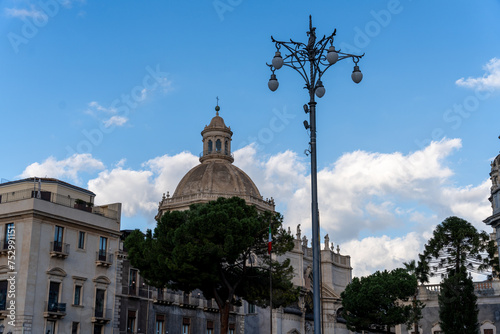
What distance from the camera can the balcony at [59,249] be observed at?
1462 inches

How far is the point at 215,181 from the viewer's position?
233 feet

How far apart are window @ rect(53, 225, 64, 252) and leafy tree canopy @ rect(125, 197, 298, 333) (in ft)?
14.3

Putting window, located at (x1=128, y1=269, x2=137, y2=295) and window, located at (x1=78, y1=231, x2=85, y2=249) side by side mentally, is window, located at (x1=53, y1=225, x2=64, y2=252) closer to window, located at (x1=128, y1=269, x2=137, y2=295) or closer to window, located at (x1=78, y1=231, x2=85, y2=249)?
window, located at (x1=78, y1=231, x2=85, y2=249)

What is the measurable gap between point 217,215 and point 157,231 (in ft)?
17.1

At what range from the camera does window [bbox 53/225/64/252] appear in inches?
1483

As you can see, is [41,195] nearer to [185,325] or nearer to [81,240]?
[81,240]

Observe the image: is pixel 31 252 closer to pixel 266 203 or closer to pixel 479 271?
pixel 479 271

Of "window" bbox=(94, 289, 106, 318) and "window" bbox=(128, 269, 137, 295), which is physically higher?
"window" bbox=(128, 269, 137, 295)

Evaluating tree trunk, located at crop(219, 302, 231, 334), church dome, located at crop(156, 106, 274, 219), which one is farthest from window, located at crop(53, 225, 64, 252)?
church dome, located at crop(156, 106, 274, 219)

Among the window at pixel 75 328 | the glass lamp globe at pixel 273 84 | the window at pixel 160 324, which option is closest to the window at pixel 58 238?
the window at pixel 75 328

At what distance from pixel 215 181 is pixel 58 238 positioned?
1331 inches

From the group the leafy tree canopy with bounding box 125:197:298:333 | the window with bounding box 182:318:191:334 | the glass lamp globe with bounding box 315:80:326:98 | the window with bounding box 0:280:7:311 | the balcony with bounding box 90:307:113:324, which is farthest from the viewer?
the window with bounding box 182:318:191:334

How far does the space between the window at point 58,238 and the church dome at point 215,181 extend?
3025cm

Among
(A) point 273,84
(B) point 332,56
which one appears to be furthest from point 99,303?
(B) point 332,56
